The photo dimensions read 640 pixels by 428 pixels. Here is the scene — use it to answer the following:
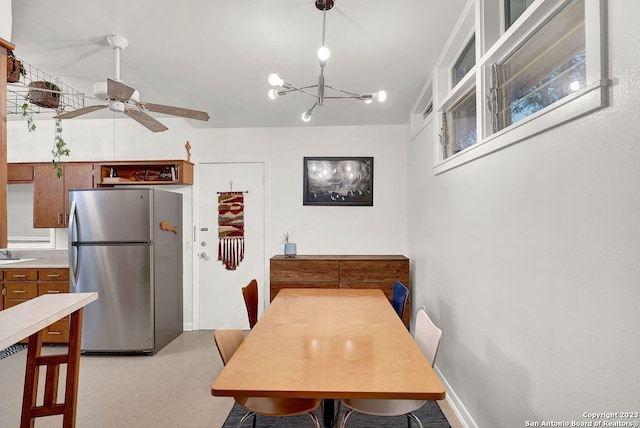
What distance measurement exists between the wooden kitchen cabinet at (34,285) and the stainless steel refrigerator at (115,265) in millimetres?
367

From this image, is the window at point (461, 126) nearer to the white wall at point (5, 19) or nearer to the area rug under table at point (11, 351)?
the white wall at point (5, 19)

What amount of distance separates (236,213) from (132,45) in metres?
2.20

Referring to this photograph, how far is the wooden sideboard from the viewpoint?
356 cm

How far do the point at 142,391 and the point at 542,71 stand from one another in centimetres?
342

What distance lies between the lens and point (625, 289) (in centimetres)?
88

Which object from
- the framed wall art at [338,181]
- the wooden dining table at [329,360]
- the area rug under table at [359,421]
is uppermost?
the framed wall art at [338,181]

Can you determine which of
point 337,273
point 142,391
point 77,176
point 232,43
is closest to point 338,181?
point 337,273

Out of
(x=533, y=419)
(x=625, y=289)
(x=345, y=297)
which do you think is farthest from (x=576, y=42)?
(x=345, y=297)

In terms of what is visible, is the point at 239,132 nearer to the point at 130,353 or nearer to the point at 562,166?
the point at 130,353

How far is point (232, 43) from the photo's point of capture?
2283mm

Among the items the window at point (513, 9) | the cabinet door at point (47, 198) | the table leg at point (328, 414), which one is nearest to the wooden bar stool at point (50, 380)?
the table leg at point (328, 414)

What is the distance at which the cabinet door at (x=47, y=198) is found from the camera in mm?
3812

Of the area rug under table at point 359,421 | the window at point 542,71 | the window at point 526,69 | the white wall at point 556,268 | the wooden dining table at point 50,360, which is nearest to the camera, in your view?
the white wall at point 556,268

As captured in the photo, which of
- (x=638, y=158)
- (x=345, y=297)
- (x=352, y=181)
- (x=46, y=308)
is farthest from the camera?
(x=352, y=181)
